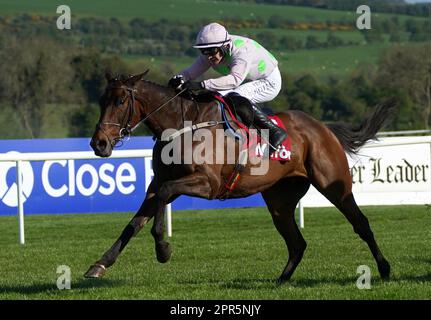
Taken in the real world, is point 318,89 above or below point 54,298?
below

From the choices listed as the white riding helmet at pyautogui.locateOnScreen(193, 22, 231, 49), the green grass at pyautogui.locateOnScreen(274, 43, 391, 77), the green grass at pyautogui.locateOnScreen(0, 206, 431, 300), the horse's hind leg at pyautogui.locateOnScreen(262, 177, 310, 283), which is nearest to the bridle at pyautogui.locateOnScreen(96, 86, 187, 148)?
the white riding helmet at pyautogui.locateOnScreen(193, 22, 231, 49)

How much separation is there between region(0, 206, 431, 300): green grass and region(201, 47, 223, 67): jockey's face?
5.57 ft

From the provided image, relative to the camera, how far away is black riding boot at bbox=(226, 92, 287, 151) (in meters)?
7.56

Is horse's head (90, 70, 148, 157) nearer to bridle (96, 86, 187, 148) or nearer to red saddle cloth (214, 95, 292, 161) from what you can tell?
bridle (96, 86, 187, 148)

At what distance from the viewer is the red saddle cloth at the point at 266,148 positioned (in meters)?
7.62

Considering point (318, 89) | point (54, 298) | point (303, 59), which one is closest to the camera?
point (54, 298)

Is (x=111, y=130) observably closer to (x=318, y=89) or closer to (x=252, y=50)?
(x=252, y=50)

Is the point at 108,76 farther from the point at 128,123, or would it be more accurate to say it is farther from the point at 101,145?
the point at 101,145

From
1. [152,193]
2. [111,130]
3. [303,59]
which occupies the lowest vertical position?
[303,59]

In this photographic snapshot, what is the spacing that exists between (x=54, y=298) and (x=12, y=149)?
8631 millimetres

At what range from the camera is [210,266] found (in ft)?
30.0

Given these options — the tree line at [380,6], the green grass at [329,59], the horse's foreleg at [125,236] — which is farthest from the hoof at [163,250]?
the tree line at [380,6]

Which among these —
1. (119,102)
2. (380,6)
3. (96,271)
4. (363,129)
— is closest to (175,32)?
(380,6)

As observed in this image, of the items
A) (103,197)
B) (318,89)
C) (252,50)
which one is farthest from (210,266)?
(318,89)
